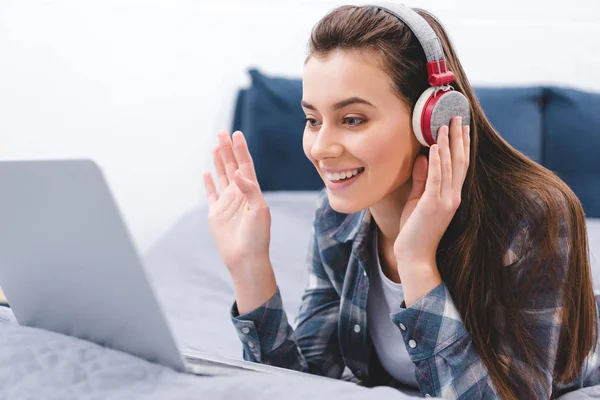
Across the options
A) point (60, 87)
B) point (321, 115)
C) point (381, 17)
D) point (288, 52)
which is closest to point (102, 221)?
point (321, 115)

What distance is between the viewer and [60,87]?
2369mm

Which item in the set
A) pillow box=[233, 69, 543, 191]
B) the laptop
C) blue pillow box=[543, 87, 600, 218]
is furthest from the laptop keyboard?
blue pillow box=[543, 87, 600, 218]

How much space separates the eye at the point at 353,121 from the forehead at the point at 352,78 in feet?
0.12

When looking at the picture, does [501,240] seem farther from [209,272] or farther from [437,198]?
[209,272]

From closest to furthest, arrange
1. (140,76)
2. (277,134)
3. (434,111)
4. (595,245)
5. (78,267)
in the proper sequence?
(78,267) → (434,111) → (595,245) → (277,134) → (140,76)

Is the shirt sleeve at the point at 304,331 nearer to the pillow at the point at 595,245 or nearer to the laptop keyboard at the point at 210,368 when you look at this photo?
the laptop keyboard at the point at 210,368

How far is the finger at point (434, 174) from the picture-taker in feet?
2.90

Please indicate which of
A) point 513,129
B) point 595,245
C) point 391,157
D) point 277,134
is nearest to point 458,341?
point 391,157

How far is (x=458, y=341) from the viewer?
3.03 ft

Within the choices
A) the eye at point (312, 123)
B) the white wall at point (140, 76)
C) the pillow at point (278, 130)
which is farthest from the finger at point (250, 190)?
the white wall at point (140, 76)

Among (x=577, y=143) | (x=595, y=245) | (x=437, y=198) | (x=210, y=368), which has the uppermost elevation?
(x=437, y=198)

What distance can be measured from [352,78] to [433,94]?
112 millimetres

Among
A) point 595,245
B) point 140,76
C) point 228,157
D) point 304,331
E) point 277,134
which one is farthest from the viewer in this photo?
point 140,76

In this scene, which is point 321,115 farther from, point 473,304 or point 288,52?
point 288,52
